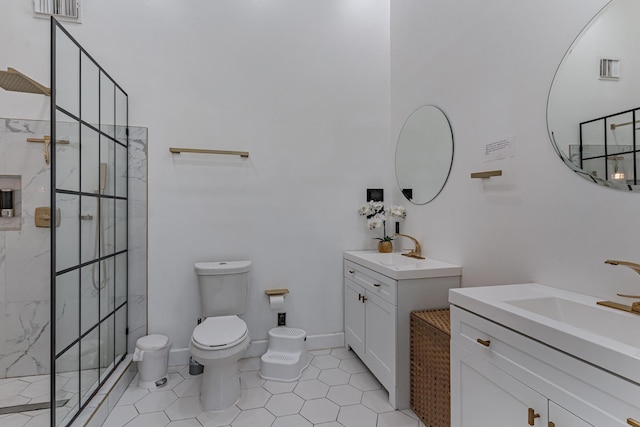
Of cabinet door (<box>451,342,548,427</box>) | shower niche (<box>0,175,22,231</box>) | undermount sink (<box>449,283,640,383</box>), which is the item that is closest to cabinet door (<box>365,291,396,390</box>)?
cabinet door (<box>451,342,548,427</box>)

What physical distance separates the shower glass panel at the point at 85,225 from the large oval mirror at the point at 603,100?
228 cm

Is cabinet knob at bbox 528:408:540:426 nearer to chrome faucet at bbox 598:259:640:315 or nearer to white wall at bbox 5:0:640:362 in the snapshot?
chrome faucet at bbox 598:259:640:315

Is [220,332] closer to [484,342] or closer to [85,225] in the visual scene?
[85,225]

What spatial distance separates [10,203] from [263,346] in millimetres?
2081

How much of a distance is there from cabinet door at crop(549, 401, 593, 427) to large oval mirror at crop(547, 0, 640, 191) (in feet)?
2.71

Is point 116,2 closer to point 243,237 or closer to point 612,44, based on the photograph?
point 243,237

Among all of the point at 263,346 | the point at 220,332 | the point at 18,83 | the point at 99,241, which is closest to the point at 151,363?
the point at 220,332

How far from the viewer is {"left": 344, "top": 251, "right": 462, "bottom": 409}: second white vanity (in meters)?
1.88

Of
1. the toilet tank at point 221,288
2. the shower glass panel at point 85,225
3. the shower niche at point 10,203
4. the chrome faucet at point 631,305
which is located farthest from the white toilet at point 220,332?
the chrome faucet at point 631,305

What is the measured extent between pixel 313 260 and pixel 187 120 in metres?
1.55

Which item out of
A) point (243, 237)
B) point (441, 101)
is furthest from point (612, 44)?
point (243, 237)

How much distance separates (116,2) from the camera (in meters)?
2.38

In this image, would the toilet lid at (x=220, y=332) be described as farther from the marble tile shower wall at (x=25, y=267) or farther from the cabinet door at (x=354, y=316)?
the marble tile shower wall at (x=25, y=267)

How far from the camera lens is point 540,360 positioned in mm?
981
